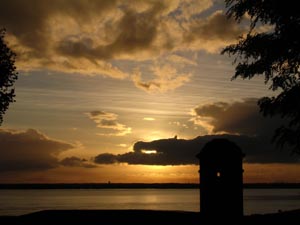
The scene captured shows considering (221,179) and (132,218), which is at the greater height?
(221,179)

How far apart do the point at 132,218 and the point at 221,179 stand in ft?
16.5

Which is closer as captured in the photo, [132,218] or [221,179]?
[221,179]

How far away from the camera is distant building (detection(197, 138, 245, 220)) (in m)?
26.4

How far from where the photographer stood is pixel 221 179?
1045 inches

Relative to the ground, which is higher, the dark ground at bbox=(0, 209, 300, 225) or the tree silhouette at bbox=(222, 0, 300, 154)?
the tree silhouette at bbox=(222, 0, 300, 154)

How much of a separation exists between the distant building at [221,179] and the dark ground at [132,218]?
1.91 ft

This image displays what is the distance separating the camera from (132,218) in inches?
1077

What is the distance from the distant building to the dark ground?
22.9 inches

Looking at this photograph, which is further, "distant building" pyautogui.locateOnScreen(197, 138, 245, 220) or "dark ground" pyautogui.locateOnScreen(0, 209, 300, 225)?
"distant building" pyautogui.locateOnScreen(197, 138, 245, 220)

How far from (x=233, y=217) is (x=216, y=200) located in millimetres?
1183

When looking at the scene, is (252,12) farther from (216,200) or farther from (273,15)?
(216,200)

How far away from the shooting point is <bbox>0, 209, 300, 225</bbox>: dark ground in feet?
84.3

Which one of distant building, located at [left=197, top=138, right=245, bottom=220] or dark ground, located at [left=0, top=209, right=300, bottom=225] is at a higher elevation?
distant building, located at [left=197, top=138, right=245, bottom=220]

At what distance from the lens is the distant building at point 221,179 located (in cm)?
2639
